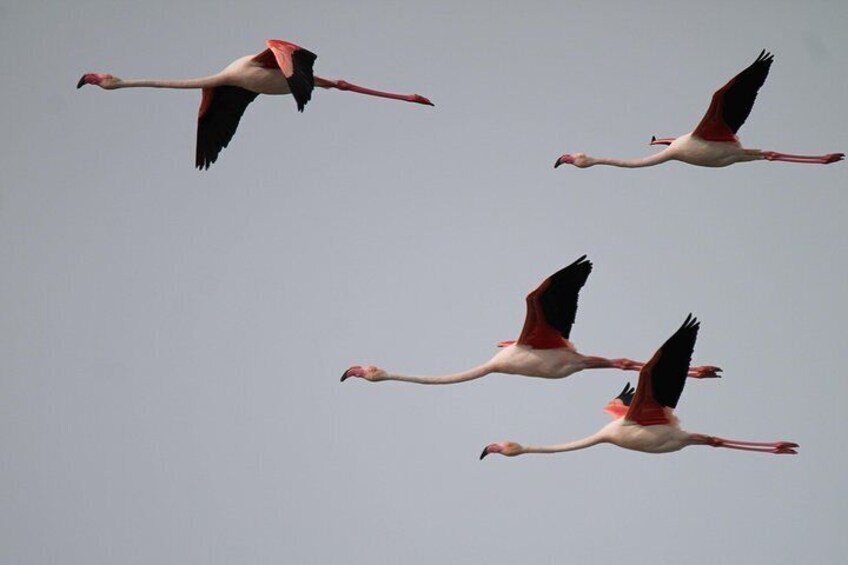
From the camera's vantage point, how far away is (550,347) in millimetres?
32406

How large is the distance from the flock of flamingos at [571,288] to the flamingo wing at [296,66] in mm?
13

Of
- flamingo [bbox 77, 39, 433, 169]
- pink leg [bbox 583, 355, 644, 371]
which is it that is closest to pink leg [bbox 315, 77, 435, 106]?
flamingo [bbox 77, 39, 433, 169]

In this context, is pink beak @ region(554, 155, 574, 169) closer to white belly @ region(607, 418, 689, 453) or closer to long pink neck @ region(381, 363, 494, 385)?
long pink neck @ region(381, 363, 494, 385)

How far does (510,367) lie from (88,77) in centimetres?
700

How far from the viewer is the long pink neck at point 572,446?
1257 inches

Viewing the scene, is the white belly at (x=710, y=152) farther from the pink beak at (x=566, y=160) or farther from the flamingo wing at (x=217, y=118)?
the flamingo wing at (x=217, y=118)

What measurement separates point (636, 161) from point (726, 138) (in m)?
1.65

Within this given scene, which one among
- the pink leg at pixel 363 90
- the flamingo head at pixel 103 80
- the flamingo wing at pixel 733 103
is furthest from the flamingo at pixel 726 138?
the flamingo head at pixel 103 80

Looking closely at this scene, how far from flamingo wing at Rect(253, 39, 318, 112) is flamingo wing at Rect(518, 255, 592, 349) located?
13.5 feet

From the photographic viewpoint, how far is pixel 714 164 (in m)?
33.9

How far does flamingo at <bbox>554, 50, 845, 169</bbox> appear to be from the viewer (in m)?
32.9

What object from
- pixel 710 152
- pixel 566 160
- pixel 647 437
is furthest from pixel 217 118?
pixel 647 437

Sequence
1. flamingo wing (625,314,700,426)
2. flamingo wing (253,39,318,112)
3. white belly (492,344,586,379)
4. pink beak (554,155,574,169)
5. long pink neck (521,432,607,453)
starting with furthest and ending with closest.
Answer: pink beak (554,155,574,169) → white belly (492,344,586,379) → long pink neck (521,432,607,453) → flamingo wing (625,314,700,426) → flamingo wing (253,39,318,112)

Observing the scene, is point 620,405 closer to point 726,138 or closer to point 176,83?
point 726,138
